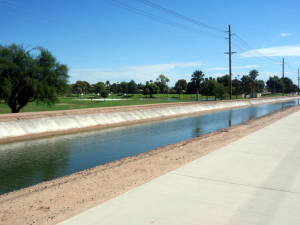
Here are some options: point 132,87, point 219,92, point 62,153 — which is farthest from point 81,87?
point 62,153

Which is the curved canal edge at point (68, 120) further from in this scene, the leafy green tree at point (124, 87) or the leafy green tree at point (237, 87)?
the leafy green tree at point (124, 87)

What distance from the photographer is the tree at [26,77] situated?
31.6 m

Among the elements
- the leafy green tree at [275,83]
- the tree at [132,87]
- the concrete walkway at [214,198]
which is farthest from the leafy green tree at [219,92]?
the leafy green tree at [275,83]

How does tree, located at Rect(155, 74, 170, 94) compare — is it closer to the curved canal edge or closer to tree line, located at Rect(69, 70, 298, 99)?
tree line, located at Rect(69, 70, 298, 99)

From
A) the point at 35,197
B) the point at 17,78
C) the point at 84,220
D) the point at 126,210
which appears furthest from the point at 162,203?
the point at 17,78

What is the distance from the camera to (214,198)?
6715 mm

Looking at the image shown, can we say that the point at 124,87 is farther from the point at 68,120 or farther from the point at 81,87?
the point at 68,120

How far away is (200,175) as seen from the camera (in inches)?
336

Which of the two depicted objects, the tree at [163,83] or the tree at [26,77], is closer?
the tree at [26,77]

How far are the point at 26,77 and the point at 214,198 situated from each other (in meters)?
29.6

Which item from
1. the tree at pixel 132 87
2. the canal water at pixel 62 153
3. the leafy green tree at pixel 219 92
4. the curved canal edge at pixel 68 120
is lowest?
the canal water at pixel 62 153

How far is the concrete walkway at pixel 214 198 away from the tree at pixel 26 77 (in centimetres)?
2604

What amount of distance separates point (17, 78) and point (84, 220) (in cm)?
2996

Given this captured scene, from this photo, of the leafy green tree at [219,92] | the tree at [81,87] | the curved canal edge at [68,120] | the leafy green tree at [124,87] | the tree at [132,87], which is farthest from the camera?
the leafy green tree at [124,87]
